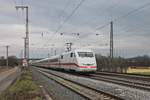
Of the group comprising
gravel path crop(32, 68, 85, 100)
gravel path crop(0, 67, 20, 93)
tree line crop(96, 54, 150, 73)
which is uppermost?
tree line crop(96, 54, 150, 73)

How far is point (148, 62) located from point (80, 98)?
210 feet

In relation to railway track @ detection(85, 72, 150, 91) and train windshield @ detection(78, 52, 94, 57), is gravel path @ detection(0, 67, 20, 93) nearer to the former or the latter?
train windshield @ detection(78, 52, 94, 57)

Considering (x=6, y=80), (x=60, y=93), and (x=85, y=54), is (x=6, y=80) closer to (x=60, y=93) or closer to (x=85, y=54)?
(x=85, y=54)

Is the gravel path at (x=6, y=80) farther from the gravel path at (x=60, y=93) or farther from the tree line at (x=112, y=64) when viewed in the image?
the tree line at (x=112, y=64)

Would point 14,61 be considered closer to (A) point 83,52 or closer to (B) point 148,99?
(A) point 83,52

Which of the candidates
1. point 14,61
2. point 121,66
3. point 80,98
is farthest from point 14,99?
point 14,61

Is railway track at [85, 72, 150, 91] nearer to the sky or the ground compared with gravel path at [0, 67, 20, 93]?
nearer to the sky

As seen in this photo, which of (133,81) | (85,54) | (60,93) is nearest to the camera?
(60,93)

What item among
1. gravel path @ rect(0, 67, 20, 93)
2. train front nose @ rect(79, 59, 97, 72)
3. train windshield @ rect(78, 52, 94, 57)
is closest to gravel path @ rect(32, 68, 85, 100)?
gravel path @ rect(0, 67, 20, 93)

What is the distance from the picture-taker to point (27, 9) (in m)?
48.8

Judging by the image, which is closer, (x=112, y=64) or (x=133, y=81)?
(x=133, y=81)

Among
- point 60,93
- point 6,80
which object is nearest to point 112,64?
point 6,80

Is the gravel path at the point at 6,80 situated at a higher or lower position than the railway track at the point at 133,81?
lower

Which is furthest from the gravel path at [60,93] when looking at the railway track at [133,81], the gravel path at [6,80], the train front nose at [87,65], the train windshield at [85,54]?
the train windshield at [85,54]
